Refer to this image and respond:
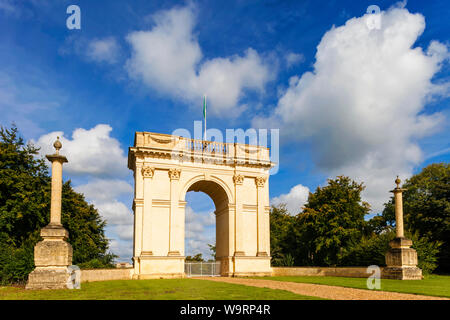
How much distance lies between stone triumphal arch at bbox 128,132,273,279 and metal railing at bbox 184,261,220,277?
0.77 m

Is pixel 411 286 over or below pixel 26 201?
below

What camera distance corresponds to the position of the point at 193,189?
3148 cm

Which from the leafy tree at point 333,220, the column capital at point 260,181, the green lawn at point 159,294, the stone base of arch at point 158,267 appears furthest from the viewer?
the leafy tree at point 333,220

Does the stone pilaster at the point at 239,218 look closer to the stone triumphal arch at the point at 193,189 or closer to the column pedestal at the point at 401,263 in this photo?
the stone triumphal arch at the point at 193,189

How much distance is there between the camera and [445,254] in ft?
105

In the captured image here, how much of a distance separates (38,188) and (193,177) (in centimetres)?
1286

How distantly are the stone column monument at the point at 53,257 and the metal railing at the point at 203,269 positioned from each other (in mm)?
12213

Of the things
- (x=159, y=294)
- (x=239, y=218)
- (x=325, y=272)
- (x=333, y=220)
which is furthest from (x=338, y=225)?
(x=159, y=294)

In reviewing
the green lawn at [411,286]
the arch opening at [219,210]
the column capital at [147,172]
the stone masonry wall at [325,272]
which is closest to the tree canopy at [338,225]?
the stone masonry wall at [325,272]

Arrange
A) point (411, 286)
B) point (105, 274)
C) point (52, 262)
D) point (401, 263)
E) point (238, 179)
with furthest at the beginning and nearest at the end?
point (238, 179)
point (105, 274)
point (401, 263)
point (52, 262)
point (411, 286)

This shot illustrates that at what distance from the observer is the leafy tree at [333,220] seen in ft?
111

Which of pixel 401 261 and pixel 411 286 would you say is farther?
pixel 401 261

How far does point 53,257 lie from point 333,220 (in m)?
24.3

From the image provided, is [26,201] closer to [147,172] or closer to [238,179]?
[147,172]
